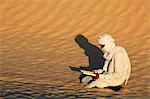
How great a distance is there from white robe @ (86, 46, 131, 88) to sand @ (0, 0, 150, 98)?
0.13 meters

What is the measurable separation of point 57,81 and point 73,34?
13.1 feet

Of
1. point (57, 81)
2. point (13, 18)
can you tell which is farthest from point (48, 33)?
point (57, 81)

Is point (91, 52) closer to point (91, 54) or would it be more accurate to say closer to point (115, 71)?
point (91, 54)

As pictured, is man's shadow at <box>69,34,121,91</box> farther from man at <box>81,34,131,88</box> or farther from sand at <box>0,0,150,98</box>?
man at <box>81,34,131,88</box>

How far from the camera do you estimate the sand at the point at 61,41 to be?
7.62 meters

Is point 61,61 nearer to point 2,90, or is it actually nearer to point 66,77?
point 66,77

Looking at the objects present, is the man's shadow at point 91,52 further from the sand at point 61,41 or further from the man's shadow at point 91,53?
the sand at point 61,41

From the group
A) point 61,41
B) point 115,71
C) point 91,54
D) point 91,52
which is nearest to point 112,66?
point 115,71

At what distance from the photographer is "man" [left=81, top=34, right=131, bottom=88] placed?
7598mm

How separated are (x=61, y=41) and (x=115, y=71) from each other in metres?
3.85

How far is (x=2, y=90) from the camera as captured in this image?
7.29 meters

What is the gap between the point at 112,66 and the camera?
770cm

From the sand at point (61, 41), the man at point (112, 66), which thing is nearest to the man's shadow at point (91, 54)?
the sand at point (61, 41)

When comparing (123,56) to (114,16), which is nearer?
(123,56)
